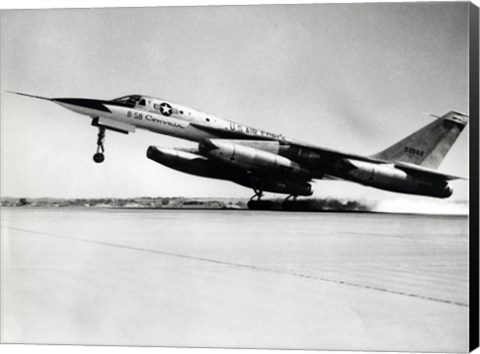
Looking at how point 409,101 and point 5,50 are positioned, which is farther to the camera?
point 5,50

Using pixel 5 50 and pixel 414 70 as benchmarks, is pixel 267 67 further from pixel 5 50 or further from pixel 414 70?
pixel 5 50

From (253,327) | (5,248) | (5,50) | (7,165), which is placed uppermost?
(5,50)

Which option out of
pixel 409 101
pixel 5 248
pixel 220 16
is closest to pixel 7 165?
pixel 5 248

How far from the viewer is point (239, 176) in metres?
3.81

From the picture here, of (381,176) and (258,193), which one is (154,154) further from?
(381,176)

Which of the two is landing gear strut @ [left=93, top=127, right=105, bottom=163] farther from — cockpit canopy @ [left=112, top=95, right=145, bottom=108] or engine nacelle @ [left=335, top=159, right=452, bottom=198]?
engine nacelle @ [left=335, top=159, right=452, bottom=198]

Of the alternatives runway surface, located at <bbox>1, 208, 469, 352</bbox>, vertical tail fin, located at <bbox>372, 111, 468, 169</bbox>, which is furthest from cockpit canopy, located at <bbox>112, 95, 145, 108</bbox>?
vertical tail fin, located at <bbox>372, 111, 468, 169</bbox>

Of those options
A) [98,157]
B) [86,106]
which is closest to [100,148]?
[98,157]

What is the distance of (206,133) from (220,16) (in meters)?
0.61

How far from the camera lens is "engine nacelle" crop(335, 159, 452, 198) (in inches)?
146

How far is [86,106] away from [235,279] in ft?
3.92

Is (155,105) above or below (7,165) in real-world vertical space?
above

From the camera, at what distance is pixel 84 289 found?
3822 mm

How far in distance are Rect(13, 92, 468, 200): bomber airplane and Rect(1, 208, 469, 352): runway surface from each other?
19cm
